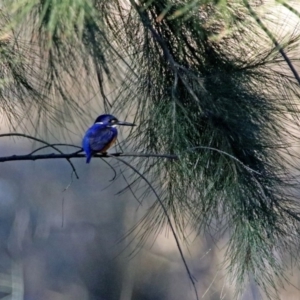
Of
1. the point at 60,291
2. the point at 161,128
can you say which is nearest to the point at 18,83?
the point at 161,128

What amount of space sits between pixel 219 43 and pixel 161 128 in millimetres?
174

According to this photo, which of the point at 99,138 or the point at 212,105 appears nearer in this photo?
the point at 212,105

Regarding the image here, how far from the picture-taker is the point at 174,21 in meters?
1.12

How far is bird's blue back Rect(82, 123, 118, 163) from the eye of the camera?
1.44 meters

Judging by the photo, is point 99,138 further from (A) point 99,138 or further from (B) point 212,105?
(B) point 212,105

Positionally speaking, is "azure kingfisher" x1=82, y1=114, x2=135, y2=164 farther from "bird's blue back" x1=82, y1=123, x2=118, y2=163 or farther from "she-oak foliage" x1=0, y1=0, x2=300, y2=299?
"she-oak foliage" x1=0, y1=0, x2=300, y2=299

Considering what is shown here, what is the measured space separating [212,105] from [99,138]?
0.39m

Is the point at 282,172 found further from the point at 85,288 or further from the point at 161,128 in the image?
the point at 85,288

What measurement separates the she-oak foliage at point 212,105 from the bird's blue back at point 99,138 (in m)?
0.23

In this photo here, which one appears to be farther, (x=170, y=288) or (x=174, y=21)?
(x=170, y=288)

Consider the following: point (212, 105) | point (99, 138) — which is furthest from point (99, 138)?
point (212, 105)

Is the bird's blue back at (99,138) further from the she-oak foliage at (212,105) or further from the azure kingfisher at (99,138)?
the she-oak foliage at (212,105)

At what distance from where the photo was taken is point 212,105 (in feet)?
3.67

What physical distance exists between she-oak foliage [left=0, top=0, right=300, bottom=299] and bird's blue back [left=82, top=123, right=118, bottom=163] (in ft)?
0.74
